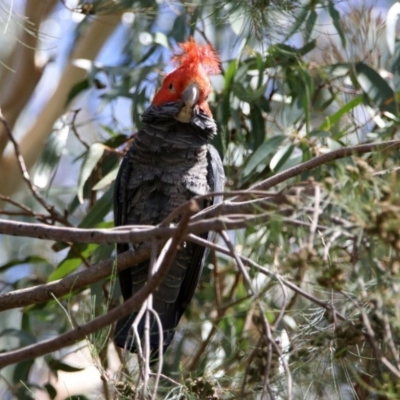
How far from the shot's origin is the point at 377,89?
287 cm

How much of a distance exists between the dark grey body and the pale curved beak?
0.06 ft

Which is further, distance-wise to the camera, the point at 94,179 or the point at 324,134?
the point at 94,179

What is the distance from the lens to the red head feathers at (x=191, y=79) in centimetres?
275

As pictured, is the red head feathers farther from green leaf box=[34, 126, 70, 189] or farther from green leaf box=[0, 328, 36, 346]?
green leaf box=[0, 328, 36, 346]

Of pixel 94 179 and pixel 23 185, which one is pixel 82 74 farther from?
pixel 94 179

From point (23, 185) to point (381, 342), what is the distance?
2898 mm

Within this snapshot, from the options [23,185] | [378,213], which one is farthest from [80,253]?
[378,213]

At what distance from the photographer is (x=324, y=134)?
8.87ft

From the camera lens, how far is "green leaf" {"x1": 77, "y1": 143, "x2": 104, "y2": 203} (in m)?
2.94

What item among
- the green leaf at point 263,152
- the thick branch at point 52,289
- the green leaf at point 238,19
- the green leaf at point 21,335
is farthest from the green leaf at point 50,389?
the green leaf at point 238,19

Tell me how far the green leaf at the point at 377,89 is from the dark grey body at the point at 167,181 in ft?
2.12

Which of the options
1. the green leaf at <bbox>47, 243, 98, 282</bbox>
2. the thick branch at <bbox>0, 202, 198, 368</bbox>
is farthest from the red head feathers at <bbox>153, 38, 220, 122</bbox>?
the thick branch at <bbox>0, 202, 198, 368</bbox>

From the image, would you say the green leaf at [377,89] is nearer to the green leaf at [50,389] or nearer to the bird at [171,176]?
the bird at [171,176]

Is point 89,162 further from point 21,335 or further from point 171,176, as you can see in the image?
point 21,335
